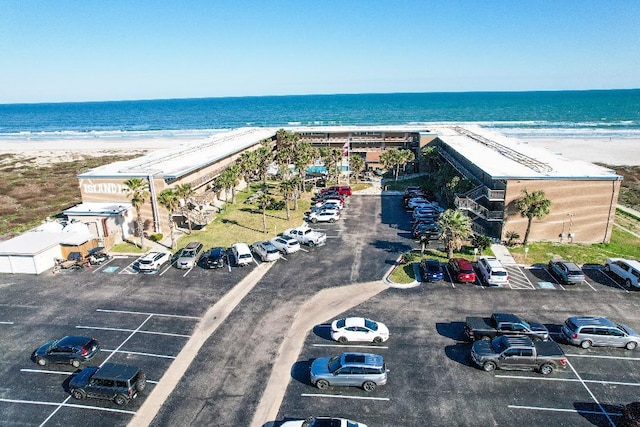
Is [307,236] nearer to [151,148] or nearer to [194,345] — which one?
[194,345]

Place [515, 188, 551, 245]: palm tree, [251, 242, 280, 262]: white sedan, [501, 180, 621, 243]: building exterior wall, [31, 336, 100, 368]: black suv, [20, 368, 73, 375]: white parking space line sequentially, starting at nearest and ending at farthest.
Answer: [20, 368, 73, 375]: white parking space line → [31, 336, 100, 368]: black suv → [251, 242, 280, 262]: white sedan → [515, 188, 551, 245]: palm tree → [501, 180, 621, 243]: building exterior wall

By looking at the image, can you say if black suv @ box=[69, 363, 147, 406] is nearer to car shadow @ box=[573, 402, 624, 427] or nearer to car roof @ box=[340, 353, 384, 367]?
car roof @ box=[340, 353, 384, 367]

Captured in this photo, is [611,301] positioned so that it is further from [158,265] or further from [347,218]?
[158,265]

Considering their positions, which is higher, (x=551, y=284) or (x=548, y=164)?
(x=548, y=164)

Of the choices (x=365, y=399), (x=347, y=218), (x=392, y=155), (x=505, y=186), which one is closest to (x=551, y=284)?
(x=505, y=186)

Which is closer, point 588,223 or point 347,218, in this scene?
point 588,223

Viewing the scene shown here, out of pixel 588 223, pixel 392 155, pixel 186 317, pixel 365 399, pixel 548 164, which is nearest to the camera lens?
pixel 365 399

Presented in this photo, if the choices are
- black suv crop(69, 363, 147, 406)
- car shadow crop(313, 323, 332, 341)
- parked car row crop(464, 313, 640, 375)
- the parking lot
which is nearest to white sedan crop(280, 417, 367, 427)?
the parking lot

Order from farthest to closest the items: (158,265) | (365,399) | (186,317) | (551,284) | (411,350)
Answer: (158,265) → (551,284) → (186,317) → (411,350) → (365,399)
